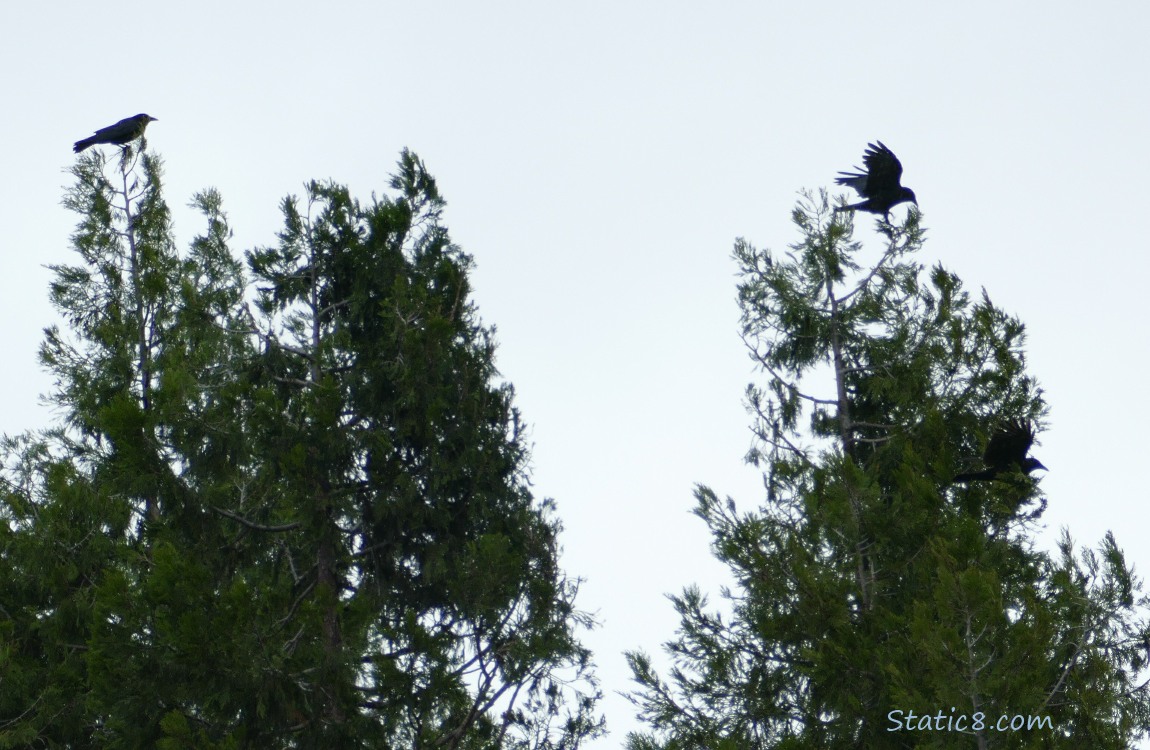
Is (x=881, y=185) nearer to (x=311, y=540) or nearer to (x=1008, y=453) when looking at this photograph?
(x=1008, y=453)

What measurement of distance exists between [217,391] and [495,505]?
7.88 ft

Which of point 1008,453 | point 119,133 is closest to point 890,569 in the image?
point 1008,453

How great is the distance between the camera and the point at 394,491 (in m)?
11.1

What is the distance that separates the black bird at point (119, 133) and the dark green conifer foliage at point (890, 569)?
871 cm

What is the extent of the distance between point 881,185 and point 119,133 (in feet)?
32.1

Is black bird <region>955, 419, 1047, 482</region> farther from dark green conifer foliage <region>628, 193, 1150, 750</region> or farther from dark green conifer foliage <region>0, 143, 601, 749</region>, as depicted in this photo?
dark green conifer foliage <region>0, 143, 601, 749</region>

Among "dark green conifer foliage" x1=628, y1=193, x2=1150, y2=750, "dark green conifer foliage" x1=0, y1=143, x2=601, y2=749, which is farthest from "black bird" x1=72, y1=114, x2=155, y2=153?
"dark green conifer foliage" x1=628, y1=193, x2=1150, y2=750

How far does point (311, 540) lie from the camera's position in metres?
11.0

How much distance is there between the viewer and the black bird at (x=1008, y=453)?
11.3 metres

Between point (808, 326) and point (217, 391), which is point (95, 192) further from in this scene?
point (808, 326)

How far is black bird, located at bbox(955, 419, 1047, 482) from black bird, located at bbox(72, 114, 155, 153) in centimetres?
1155

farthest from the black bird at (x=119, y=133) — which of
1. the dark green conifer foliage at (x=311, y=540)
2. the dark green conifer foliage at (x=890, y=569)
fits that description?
the dark green conifer foliage at (x=890, y=569)

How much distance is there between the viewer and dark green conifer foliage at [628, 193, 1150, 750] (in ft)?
28.8

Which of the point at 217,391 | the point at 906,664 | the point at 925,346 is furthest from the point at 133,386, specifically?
the point at 906,664
